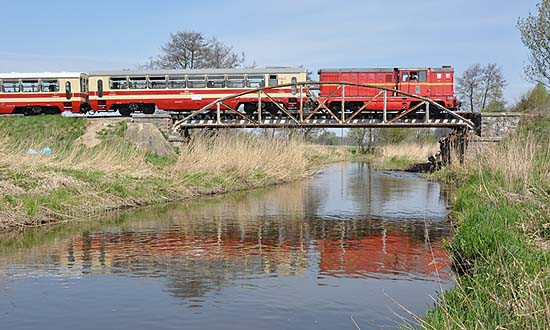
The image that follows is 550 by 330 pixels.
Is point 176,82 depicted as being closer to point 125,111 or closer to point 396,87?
point 125,111

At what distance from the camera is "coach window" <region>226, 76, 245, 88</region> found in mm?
Result: 29844

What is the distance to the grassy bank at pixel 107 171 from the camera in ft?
46.1

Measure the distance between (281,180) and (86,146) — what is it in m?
9.02

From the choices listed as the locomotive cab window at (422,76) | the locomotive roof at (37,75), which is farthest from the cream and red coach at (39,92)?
the locomotive cab window at (422,76)

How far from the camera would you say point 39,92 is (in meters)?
30.1

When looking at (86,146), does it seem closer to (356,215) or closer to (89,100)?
(89,100)

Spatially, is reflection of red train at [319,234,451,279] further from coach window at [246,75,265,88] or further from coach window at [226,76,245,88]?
coach window at [226,76,245,88]

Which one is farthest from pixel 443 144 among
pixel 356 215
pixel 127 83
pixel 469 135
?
pixel 356 215

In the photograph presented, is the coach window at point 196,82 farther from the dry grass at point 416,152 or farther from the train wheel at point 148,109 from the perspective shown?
the dry grass at point 416,152

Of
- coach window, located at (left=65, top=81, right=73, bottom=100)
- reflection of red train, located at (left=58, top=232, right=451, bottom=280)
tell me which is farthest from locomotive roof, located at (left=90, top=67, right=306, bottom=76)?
reflection of red train, located at (left=58, top=232, right=451, bottom=280)

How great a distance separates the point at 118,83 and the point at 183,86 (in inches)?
133

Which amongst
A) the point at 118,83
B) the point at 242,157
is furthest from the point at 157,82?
the point at 242,157

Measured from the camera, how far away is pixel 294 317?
22.7 feet

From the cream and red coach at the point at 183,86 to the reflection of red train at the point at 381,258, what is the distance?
18.4 m
